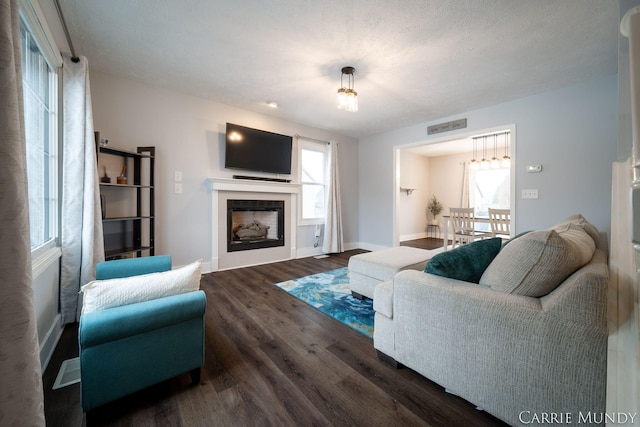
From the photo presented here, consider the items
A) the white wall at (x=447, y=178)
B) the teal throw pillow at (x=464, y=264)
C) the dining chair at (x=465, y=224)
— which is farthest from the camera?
the white wall at (x=447, y=178)

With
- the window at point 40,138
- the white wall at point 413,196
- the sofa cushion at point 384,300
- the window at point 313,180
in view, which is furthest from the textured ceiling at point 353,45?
the white wall at point 413,196

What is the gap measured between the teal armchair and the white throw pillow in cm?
3

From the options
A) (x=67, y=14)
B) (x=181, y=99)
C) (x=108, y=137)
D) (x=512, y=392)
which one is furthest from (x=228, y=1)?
(x=512, y=392)

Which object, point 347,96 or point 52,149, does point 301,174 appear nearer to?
point 347,96

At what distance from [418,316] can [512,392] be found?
44cm

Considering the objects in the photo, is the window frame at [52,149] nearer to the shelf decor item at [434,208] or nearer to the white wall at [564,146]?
the white wall at [564,146]

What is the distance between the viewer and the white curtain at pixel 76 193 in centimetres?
194

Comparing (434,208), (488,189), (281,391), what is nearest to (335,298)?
(281,391)

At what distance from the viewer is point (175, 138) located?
10.6 ft

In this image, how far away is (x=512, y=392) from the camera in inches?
39.3

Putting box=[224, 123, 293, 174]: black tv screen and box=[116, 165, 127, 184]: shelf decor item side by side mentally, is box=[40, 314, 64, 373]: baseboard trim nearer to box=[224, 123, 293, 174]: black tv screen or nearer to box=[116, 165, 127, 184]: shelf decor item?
box=[116, 165, 127, 184]: shelf decor item

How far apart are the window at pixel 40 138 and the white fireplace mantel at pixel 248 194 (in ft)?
5.44

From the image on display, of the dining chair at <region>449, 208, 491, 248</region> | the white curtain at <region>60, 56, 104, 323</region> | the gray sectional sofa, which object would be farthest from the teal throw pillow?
the dining chair at <region>449, 208, 491, 248</region>

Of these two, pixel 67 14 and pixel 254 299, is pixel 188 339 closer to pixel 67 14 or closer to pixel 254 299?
pixel 254 299
